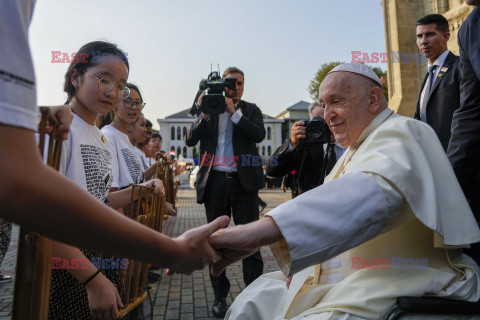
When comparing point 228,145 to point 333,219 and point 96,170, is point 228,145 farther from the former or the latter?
point 333,219

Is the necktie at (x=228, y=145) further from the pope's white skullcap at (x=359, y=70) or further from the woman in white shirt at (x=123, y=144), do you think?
the pope's white skullcap at (x=359, y=70)

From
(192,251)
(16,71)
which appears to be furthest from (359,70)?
(16,71)

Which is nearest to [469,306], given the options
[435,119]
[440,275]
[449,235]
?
[440,275]

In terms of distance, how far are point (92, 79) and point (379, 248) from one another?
6.28ft

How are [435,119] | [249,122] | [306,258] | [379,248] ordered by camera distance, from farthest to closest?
[249,122] < [435,119] < [379,248] < [306,258]

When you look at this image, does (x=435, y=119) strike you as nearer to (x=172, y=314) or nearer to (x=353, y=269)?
(x=353, y=269)

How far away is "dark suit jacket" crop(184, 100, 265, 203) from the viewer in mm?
4180

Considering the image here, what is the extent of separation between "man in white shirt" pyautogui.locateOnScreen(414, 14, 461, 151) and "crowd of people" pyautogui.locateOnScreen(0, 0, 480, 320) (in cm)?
102

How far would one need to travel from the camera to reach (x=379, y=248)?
5.37ft

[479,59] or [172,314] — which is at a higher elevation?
[479,59]

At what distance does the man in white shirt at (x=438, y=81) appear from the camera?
3.45m

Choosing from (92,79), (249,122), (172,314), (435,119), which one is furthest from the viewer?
(249,122)

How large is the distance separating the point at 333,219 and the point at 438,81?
302 cm

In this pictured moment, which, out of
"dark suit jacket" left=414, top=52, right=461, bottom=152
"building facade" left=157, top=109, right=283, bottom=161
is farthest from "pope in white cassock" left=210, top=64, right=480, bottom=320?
"building facade" left=157, top=109, right=283, bottom=161
